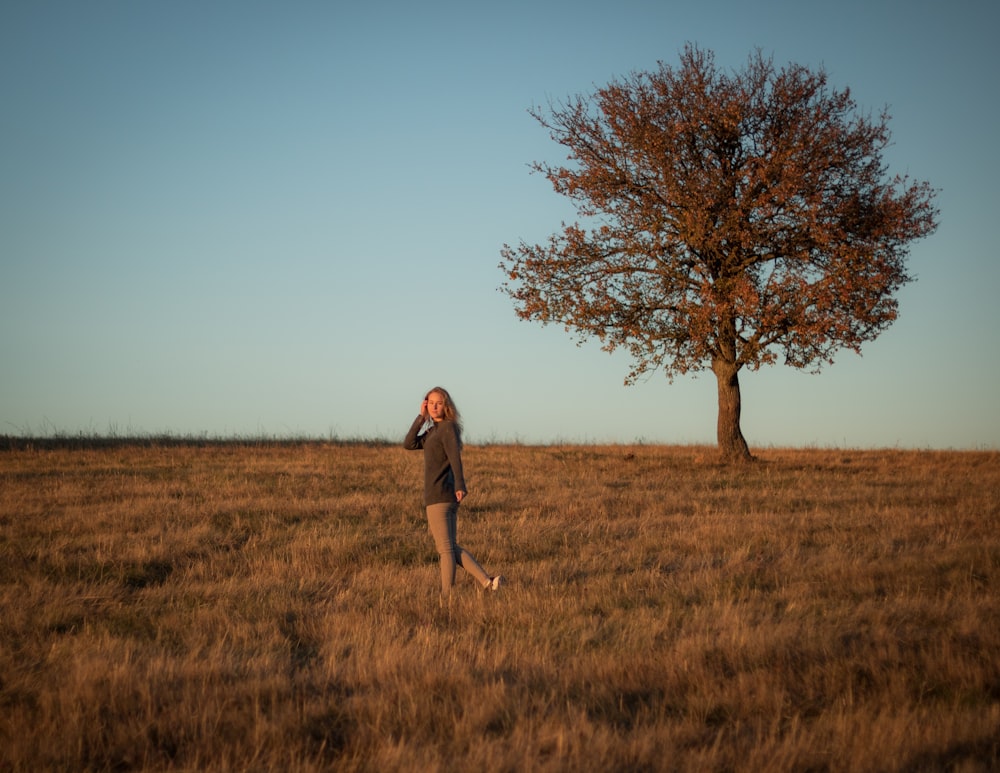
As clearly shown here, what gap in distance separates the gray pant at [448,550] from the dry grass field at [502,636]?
0.36 m

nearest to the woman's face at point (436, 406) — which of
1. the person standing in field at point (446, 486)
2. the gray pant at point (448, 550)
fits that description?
the person standing in field at point (446, 486)

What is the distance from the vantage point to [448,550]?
982 centimetres

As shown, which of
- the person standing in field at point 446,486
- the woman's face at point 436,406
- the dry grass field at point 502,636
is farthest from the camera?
the woman's face at point 436,406

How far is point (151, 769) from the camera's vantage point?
198 inches

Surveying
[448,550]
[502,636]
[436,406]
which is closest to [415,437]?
[436,406]


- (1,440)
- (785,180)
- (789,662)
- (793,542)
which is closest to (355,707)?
(789,662)

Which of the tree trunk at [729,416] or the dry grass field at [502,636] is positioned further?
the tree trunk at [729,416]

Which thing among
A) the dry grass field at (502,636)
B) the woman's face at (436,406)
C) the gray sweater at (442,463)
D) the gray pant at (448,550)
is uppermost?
the woman's face at (436,406)

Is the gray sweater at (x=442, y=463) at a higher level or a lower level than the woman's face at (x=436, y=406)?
lower

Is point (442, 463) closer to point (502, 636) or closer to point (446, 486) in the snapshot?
point (446, 486)

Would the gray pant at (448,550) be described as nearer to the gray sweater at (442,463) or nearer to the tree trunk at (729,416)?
the gray sweater at (442,463)

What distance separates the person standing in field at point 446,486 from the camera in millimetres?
9789

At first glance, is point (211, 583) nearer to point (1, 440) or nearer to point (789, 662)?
point (789, 662)

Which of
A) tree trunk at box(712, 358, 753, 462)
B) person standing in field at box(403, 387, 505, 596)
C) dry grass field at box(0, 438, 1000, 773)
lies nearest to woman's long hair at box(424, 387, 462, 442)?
person standing in field at box(403, 387, 505, 596)
